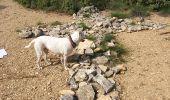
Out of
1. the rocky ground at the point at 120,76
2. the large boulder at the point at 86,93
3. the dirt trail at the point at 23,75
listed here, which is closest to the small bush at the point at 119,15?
the rocky ground at the point at 120,76

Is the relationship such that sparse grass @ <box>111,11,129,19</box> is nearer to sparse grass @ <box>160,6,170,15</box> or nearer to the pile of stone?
the pile of stone

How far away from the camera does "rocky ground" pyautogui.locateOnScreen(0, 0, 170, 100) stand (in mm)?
7160

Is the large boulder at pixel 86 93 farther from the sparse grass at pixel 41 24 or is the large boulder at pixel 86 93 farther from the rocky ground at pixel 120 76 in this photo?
the sparse grass at pixel 41 24

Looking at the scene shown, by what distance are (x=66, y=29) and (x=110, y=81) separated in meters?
3.41

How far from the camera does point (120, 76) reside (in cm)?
770

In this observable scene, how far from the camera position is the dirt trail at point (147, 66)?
715cm

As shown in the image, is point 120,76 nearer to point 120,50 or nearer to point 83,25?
point 120,50

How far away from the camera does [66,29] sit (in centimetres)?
1033

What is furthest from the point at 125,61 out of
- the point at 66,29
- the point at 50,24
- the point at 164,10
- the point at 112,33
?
the point at 164,10

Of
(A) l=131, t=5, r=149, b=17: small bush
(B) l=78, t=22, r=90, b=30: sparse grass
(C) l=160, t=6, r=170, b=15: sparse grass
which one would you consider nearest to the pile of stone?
(B) l=78, t=22, r=90, b=30: sparse grass

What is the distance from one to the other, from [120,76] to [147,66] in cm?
82

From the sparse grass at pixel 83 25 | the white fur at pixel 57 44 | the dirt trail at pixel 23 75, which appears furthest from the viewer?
the sparse grass at pixel 83 25

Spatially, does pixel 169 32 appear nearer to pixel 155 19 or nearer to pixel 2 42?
pixel 155 19

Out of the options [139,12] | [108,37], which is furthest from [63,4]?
[108,37]
